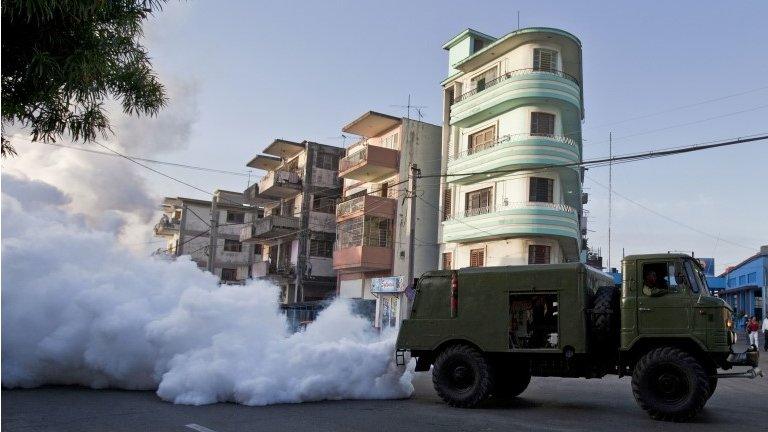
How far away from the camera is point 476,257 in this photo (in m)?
32.7

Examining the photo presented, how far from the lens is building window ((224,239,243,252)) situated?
219ft

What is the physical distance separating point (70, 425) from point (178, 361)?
9.66ft

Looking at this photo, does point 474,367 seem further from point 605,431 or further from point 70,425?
point 70,425

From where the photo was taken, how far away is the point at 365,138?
146 ft

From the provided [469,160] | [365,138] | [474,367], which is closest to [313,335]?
[474,367]

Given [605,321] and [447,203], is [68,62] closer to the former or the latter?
[605,321]

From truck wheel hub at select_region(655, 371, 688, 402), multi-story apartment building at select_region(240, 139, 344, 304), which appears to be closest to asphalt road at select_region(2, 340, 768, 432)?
truck wheel hub at select_region(655, 371, 688, 402)

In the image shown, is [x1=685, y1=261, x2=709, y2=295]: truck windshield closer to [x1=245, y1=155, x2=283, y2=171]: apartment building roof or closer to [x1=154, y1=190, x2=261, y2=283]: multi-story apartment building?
[x1=245, y1=155, x2=283, y2=171]: apartment building roof

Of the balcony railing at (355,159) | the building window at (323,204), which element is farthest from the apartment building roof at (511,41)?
the building window at (323,204)

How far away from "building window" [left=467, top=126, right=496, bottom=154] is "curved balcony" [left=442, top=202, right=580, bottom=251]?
346cm

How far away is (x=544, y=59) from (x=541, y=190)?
6423mm

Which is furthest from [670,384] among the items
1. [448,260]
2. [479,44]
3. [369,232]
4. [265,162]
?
[265,162]

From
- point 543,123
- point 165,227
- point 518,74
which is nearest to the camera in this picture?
point 543,123

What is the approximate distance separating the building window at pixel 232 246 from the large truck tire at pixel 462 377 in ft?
189
